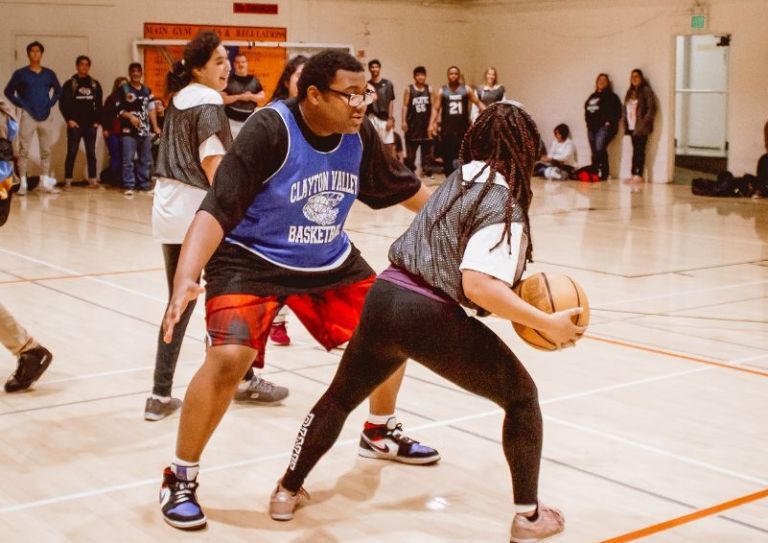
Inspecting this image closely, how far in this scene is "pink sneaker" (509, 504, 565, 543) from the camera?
403cm

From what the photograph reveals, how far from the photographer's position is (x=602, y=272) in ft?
33.8

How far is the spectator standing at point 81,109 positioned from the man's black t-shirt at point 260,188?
46.1 feet

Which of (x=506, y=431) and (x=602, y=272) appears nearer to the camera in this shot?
(x=506, y=431)

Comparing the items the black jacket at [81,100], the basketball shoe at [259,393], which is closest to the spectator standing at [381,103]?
the black jacket at [81,100]

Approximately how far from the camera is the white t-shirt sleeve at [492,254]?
3.68m

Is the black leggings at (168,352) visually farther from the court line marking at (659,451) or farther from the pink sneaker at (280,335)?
the court line marking at (659,451)

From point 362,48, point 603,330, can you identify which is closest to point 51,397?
point 603,330

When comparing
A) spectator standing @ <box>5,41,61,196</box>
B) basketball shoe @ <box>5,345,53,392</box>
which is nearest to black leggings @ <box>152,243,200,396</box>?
basketball shoe @ <box>5,345,53,392</box>

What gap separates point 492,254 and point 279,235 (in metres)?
1.05

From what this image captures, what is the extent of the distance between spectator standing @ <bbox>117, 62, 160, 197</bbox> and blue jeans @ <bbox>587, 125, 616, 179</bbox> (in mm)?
7791

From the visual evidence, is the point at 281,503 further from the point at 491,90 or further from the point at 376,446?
the point at 491,90

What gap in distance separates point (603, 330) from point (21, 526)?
4.68m

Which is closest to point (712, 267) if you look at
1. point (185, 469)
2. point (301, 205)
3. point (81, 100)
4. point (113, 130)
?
point (301, 205)

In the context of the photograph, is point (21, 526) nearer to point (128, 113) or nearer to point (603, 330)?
point (603, 330)
